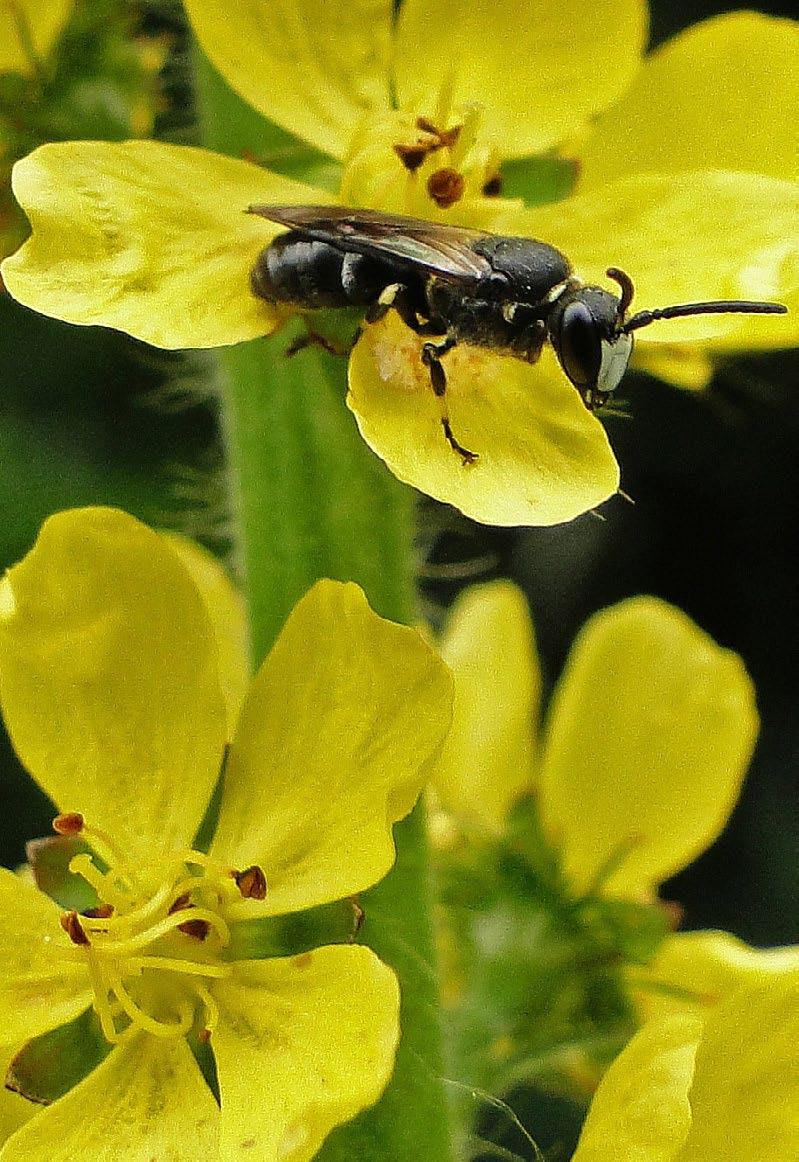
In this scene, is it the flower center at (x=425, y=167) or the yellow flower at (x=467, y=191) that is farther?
the flower center at (x=425, y=167)

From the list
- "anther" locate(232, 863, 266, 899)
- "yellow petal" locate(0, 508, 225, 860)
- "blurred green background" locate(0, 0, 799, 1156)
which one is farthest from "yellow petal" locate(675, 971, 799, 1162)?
"blurred green background" locate(0, 0, 799, 1156)

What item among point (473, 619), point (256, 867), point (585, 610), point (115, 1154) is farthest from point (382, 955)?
point (585, 610)

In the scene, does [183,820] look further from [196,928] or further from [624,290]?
[624,290]

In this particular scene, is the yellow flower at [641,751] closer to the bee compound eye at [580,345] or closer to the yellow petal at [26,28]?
the bee compound eye at [580,345]

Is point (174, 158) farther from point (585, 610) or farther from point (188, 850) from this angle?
point (585, 610)

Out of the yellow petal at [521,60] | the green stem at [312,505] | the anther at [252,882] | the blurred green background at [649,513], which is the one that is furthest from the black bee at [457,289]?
the blurred green background at [649,513]

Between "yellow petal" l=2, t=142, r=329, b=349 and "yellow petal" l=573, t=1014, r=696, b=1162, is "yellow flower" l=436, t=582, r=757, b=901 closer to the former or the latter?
"yellow petal" l=573, t=1014, r=696, b=1162
